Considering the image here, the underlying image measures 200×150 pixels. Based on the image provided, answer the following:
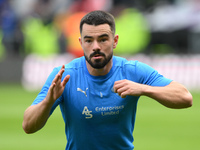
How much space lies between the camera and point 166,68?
18.5 meters

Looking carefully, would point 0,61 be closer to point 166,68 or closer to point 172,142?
point 166,68

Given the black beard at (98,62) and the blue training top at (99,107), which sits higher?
the black beard at (98,62)

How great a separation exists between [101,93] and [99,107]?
153 millimetres

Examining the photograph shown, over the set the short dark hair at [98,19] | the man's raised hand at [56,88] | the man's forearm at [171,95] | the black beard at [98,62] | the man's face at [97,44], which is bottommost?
the man's forearm at [171,95]

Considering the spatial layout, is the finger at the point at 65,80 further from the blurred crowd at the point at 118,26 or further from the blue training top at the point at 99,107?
the blurred crowd at the point at 118,26

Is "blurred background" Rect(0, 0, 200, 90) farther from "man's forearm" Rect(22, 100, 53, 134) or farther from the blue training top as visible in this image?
"man's forearm" Rect(22, 100, 53, 134)

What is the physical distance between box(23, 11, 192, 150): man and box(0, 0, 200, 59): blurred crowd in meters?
14.3

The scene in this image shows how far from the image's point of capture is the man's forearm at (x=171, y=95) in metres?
5.32

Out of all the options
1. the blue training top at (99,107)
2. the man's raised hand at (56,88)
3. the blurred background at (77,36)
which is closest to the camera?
the man's raised hand at (56,88)

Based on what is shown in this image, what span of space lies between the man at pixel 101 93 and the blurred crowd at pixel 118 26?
46.8 ft

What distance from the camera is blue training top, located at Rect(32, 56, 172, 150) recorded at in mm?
5586

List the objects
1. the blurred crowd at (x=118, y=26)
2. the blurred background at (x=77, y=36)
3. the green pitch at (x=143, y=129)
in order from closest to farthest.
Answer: the green pitch at (x=143, y=129) < the blurred background at (x=77, y=36) < the blurred crowd at (x=118, y=26)

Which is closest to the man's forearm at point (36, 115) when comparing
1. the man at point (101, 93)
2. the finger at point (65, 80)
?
the man at point (101, 93)

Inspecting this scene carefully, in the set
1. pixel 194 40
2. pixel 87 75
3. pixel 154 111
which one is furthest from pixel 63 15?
pixel 87 75
